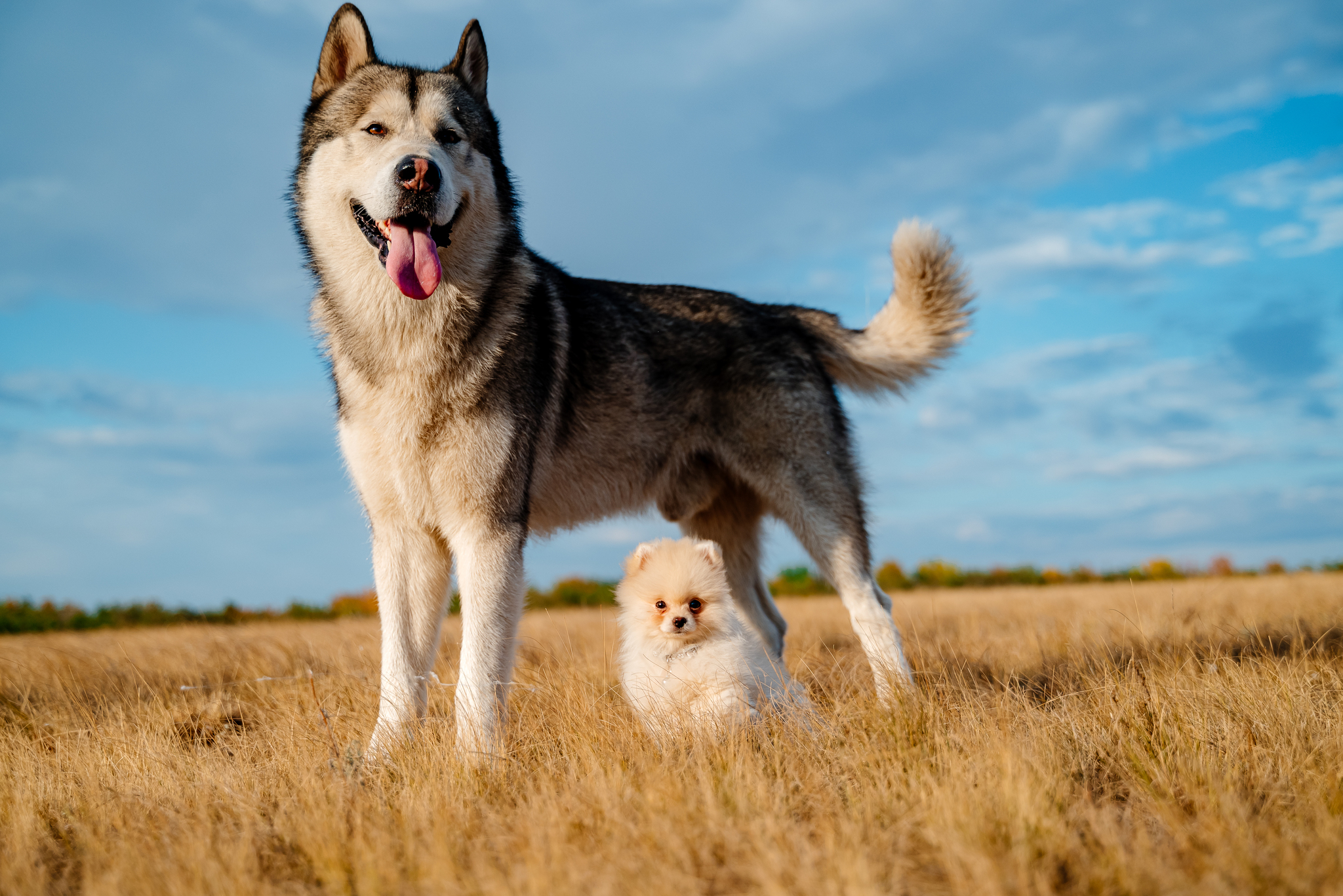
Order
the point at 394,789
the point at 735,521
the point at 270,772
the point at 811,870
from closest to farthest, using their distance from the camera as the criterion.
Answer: the point at 811,870 → the point at 394,789 → the point at 270,772 → the point at 735,521

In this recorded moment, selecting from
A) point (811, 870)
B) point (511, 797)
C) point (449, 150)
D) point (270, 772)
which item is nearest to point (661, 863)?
point (811, 870)

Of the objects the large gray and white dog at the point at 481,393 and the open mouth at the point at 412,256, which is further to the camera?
the large gray and white dog at the point at 481,393

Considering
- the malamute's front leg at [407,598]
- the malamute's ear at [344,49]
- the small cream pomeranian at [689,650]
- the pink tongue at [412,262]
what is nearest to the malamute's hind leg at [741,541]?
the small cream pomeranian at [689,650]

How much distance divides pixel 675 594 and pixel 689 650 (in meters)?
0.28

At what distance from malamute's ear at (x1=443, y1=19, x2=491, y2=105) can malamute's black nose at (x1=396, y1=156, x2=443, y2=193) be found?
909mm

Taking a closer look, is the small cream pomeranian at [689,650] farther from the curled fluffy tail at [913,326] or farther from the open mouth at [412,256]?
the curled fluffy tail at [913,326]

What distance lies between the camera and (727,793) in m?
2.81

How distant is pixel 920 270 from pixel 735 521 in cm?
219

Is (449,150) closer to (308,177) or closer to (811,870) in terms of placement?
(308,177)

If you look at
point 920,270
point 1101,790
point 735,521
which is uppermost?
point 920,270

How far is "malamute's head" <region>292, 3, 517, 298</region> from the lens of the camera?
148 inches

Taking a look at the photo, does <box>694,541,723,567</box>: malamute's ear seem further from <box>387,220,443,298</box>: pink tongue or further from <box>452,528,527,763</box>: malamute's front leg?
<box>387,220,443,298</box>: pink tongue

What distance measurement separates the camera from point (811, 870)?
2186 mm

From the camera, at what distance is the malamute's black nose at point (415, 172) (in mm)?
3646
